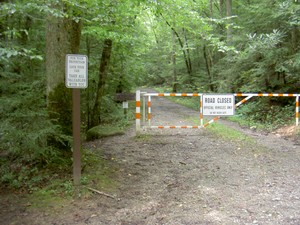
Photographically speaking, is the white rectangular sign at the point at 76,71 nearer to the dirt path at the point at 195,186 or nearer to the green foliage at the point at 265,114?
the dirt path at the point at 195,186

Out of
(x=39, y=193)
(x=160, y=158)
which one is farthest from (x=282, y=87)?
(x=39, y=193)

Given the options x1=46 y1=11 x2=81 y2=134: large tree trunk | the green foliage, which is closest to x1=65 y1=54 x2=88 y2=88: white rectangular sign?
x1=46 y1=11 x2=81 y2=134: large tree trunk

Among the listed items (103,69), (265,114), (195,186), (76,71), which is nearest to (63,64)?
(76,71)

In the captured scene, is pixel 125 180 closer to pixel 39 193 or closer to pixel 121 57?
pixel 39 193

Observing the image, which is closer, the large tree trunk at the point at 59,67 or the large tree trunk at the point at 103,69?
the large tree trunk at the point at 59,67

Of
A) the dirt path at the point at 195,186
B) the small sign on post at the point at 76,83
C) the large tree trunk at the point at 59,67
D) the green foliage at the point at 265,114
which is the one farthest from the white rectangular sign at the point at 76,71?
the green foliage at the point at 265,114

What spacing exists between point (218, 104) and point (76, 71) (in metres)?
5.27

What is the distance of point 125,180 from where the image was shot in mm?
5422

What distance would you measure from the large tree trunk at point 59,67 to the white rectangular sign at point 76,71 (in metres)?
0.87

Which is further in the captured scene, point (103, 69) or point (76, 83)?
point (103, 69)

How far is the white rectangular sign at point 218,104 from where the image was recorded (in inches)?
344

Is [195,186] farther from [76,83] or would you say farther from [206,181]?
[76,83]

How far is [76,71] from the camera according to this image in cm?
473

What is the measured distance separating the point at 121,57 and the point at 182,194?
919 centimetres
